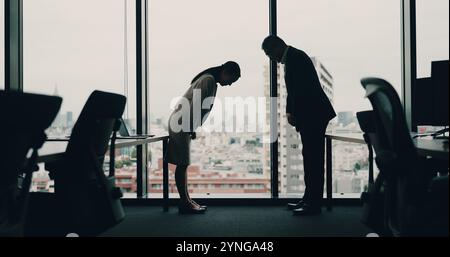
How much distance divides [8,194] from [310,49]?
324cm

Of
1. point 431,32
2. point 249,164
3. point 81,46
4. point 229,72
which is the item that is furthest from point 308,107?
point 81,46

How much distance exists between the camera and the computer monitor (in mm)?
2676

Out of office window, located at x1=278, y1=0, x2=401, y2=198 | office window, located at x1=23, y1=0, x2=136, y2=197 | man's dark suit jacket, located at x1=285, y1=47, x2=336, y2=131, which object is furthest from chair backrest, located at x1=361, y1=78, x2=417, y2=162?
office window, located at x1=23, y1=0, x2=136, y2=197

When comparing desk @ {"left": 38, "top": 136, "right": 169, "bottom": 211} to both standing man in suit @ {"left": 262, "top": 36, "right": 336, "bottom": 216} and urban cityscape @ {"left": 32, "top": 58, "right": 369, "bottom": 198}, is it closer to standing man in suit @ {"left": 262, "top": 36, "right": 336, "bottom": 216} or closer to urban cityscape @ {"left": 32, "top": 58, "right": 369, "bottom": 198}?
urban cityscape @ {"left": 32, "top": 58, "right": 369, "bottom": 198}

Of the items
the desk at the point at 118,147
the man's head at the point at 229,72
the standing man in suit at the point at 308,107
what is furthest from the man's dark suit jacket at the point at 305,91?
the desk at the point at 118,147

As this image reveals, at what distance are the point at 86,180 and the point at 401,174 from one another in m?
1.52

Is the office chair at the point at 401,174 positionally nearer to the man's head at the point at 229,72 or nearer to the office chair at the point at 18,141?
the office chair at the point at 18,141

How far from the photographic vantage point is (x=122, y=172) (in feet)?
13.2

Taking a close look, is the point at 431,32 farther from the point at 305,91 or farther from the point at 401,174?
the point at 401,174

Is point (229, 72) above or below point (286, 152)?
above

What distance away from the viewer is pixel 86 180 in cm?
202

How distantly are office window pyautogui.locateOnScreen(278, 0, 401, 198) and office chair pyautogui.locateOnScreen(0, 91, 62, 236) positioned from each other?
3.00 meters
